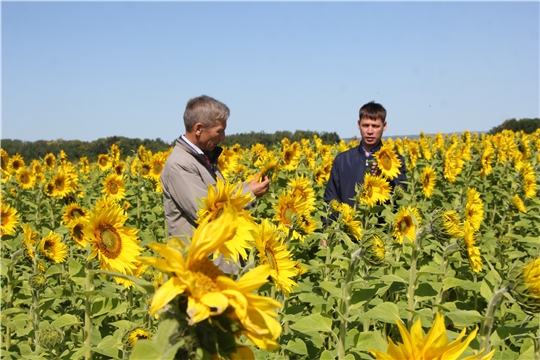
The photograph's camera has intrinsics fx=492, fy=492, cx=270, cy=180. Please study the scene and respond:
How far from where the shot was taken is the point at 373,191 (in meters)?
Answer: 4.78

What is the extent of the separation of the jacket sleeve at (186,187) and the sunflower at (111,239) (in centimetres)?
78

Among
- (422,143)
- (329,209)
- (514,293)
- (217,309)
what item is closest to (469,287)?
(514,293)

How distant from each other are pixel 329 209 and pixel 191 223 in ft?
4.85

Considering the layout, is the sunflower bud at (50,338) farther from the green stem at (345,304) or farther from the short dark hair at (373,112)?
the short dark hair at (373,112)

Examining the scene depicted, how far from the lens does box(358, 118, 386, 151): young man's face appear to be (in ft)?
15.8

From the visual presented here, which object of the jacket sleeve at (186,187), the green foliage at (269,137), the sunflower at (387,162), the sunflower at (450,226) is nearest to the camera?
the sunflower at (450,226)

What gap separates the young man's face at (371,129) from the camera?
482 cm

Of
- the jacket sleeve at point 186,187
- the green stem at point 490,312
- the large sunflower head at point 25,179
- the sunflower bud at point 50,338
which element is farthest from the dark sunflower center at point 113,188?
the green stem at point 490,312

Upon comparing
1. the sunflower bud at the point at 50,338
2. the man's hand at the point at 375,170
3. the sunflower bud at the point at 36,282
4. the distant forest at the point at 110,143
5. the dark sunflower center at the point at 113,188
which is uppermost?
the distant forest at the point at 110,143

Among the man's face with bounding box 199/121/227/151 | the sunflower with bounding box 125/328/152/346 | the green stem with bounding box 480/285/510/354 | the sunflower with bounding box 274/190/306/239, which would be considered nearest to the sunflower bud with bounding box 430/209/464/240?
the green stem with bounding box 480/285/510/354

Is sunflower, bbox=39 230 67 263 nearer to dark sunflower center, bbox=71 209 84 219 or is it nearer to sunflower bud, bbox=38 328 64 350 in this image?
dark sunflower center, bbox=71 209 84 219

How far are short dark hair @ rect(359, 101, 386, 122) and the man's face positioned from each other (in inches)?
73.4

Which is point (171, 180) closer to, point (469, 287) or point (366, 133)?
point (469, 287)

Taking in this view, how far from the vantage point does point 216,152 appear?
3.60 meters
